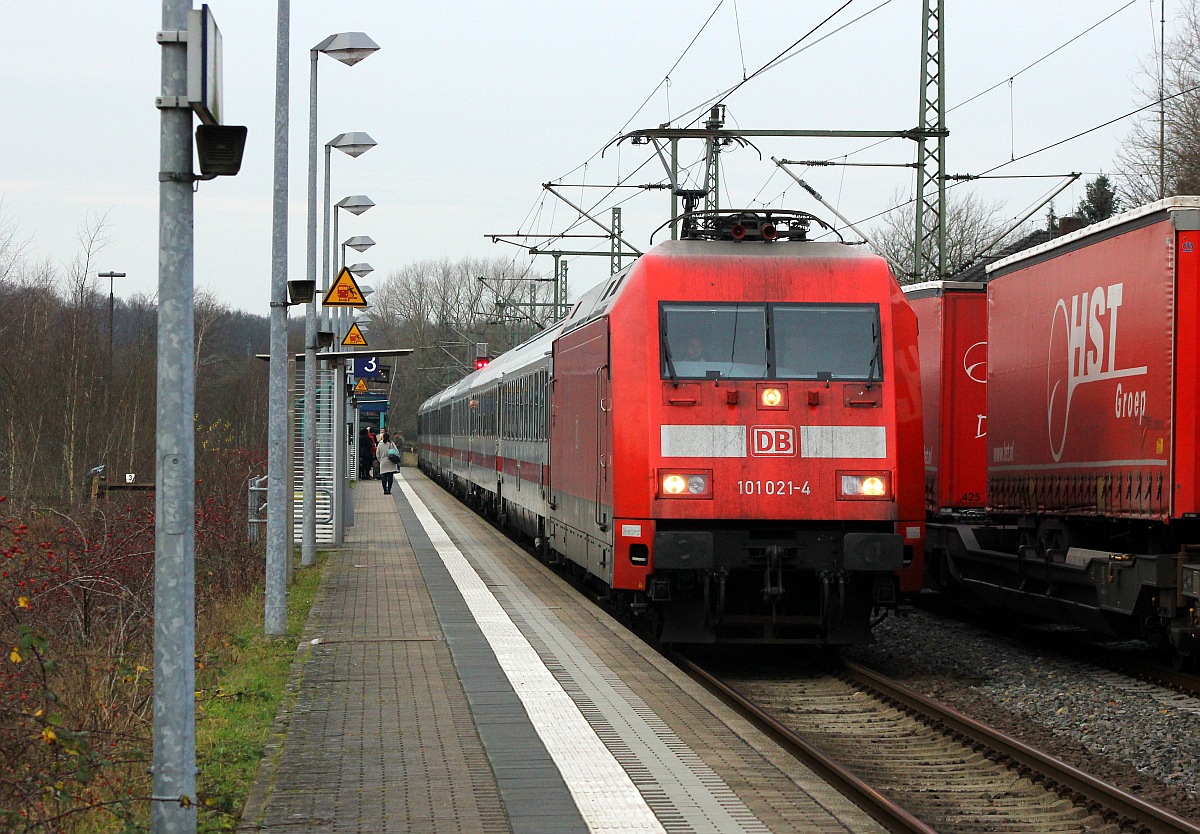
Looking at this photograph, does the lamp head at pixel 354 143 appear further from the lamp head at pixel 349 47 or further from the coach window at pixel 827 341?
the coach window at pixel 827 341

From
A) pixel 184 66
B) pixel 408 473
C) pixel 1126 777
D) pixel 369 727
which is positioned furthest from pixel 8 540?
pixel 408 473

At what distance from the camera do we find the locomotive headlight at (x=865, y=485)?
10984 millimetres

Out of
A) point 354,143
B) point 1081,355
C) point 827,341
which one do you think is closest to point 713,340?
point 827,341

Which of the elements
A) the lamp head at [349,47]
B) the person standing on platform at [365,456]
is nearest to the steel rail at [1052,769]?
the lamp head at [349,47]

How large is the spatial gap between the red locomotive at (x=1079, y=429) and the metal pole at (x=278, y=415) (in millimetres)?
6584

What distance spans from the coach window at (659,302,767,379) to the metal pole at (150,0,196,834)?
20.7ft

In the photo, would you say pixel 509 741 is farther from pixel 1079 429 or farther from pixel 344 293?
pixel 344 293

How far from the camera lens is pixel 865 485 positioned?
11023mm

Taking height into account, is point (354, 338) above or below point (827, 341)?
above

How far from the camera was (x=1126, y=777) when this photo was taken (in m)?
8.16

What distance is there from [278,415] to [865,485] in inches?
194

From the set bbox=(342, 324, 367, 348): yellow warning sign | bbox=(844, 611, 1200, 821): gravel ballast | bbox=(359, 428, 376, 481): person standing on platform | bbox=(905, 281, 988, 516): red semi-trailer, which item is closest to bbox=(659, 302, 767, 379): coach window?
bbox=(844, 611, 1200, 821): gravel ballast

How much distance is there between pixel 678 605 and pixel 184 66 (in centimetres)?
698

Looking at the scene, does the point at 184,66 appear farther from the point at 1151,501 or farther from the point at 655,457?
the point at 1151,501
